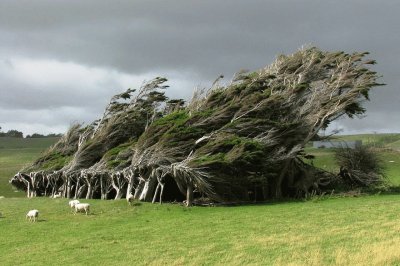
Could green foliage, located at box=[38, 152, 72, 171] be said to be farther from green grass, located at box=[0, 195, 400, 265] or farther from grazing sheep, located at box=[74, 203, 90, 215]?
grazing sheep, located at box=[74, 203, 90, 215]

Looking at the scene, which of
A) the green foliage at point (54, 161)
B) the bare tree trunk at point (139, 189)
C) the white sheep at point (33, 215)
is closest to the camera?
the white sheep at point (33, 215)

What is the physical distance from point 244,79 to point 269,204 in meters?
10.4

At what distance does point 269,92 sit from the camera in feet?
114

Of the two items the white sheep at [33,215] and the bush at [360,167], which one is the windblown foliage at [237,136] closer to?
the bush at [360,167]

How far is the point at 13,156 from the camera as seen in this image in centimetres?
8938

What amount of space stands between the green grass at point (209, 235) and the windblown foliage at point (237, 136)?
2778 millimetres

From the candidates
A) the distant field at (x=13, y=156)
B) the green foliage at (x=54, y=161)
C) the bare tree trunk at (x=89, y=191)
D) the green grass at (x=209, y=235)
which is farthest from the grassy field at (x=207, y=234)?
the distant field at (x=13, y=156)

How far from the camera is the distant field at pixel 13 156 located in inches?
2140

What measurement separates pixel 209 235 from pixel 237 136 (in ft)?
43.0

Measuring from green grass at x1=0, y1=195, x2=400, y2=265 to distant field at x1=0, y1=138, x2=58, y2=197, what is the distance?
26.3 m

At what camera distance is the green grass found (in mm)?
15219

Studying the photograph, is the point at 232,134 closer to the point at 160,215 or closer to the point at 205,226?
the point at 160,215

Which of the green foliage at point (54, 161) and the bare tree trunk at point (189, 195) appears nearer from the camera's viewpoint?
the bare tree trunk at point (189, 195)

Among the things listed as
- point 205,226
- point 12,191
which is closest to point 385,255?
point 205,226
